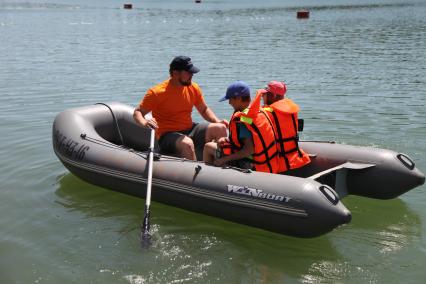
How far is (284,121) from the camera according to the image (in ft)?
16.0

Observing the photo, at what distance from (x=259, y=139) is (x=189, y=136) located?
1477mm

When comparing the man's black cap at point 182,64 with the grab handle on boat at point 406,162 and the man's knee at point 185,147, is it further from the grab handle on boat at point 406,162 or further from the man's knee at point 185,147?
the grab handle on boat at point 406,162

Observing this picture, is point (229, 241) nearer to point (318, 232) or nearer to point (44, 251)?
point (318, 232)

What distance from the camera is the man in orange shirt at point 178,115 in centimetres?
561

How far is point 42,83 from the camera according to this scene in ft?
41.5

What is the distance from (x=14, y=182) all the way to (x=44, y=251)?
194 centimetres

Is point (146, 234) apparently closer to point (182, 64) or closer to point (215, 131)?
point (215, 131)

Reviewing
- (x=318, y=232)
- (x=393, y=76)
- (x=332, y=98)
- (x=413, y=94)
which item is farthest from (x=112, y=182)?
(x=393, y=76)

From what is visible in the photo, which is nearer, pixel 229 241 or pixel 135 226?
pixel 229 241

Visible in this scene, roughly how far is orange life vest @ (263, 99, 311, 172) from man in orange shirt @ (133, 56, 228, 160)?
1042mm

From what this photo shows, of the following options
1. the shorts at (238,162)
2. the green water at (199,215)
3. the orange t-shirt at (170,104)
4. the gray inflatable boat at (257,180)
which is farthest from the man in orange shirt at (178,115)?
the green water at (199,215)

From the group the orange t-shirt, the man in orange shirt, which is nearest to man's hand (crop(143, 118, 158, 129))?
the man in orange shirt

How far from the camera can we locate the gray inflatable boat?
4.44 m

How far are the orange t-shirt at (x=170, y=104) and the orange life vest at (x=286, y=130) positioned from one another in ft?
4.04
